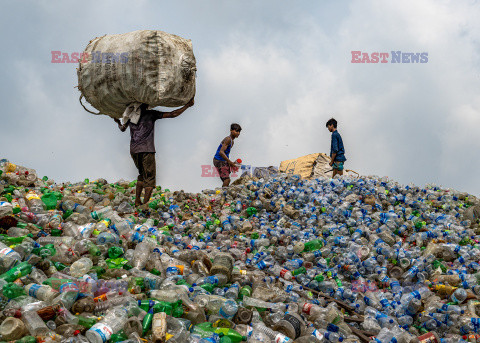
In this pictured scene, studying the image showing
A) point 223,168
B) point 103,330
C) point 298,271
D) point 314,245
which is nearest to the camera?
point 103,330

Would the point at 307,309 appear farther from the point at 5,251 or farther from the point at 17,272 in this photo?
the point at 5,251

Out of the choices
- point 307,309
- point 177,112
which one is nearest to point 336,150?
point 177,112

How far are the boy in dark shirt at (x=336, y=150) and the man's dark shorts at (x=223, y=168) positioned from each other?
2545mm

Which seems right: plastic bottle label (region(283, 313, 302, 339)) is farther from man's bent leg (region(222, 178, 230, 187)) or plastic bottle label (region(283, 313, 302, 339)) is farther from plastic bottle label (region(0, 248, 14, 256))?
man's bent leg (region(222, 178, 230, 187))

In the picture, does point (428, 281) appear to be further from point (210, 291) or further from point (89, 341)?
point (89, 341)

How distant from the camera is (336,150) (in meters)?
9.27

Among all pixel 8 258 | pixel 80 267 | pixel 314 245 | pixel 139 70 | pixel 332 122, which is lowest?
pixel 314 245

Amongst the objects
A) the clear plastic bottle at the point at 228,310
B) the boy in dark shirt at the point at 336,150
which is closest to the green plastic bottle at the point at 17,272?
the clear plastic bottle at the point at 228,310

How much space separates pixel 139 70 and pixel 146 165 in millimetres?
1733

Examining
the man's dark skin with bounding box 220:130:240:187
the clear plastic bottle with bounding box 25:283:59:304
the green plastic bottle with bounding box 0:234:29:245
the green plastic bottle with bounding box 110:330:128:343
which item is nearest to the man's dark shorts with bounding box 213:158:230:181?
the man's dark skin with bounding box 220:130:240:187

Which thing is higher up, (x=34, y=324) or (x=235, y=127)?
(x=235, y=127)

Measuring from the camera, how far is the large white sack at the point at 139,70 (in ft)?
18.7

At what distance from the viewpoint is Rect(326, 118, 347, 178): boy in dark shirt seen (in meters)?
9.30

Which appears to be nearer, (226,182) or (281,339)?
(281,339)
